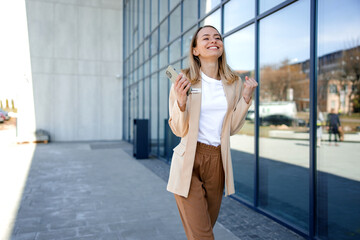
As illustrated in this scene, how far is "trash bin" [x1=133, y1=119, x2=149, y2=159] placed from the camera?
10203 mm

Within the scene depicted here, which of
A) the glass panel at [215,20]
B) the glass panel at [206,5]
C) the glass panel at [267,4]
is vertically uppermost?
the glass panel at [206,5]

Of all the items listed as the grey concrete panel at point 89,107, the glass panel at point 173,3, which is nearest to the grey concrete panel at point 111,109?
the grey concrete panel at point 89,107

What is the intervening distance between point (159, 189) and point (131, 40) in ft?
36.8

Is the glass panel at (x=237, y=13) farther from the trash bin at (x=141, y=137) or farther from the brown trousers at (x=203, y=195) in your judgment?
the trash bin at (x=141, y=137)

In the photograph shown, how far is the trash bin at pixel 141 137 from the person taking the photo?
10203 mm

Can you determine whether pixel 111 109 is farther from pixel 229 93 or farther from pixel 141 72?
pixel 229 93

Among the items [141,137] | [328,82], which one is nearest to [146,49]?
[141,137]

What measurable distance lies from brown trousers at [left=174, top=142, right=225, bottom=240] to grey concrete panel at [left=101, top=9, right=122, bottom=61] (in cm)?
1709

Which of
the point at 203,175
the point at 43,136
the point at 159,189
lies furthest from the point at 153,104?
the point at 203,175

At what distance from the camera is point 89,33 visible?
58.2 ft

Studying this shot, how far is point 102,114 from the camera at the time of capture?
18.0 meters

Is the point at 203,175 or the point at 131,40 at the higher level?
the point at 131,40

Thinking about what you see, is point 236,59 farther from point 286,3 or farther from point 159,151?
point 159,151

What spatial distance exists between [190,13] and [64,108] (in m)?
11.8
